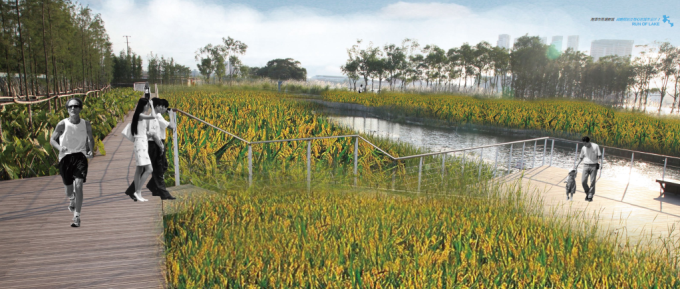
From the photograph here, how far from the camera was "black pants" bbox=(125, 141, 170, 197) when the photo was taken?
4.61 metres

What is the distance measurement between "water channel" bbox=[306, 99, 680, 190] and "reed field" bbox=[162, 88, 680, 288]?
16.3 ft

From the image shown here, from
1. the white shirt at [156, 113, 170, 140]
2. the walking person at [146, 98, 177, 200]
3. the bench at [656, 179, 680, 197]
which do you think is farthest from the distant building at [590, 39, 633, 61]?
the white shirt at [156, 113, 170, 140]

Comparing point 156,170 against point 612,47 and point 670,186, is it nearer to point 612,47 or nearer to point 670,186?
point 670,186

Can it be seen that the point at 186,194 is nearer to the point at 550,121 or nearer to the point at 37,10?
the point at 37,10

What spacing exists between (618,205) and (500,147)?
10.4m

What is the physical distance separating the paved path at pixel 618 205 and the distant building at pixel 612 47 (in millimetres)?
148067

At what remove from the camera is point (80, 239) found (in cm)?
381

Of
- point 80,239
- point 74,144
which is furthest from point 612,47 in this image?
point 80,239

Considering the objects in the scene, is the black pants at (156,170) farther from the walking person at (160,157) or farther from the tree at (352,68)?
the tree at (352,68)

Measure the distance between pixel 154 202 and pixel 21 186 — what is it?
7.19 feet

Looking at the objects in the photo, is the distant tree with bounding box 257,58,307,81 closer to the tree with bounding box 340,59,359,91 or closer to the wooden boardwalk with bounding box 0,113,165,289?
the tree with bounding box 340,59,359,91

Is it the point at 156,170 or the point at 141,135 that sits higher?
the point at 141,135

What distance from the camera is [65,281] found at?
→ 311cm

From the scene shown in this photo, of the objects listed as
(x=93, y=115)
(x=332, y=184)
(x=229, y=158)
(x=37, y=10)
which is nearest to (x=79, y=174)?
(x=229, y=158)
